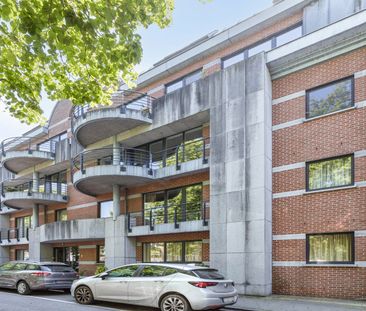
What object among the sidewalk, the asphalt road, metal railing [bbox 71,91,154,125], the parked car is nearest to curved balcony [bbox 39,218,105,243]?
the parked car

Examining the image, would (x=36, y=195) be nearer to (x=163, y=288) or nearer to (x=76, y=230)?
(x=76, y=230)

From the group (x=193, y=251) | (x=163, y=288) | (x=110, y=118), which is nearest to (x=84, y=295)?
(x=163, y=288)

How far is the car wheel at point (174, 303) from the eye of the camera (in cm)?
986

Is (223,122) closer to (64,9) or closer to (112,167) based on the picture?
(112,167)

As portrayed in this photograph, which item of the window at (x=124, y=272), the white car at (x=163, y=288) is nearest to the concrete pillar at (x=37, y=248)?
the white car at (x=163, y=288)

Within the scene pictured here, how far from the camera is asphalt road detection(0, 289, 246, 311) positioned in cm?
1120

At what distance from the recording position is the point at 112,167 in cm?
1778

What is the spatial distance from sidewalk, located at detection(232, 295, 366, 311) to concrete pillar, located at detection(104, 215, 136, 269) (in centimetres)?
753

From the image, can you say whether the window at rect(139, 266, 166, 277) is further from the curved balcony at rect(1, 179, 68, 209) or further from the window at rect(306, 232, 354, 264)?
the curved balcony at rect(1, 179, 68, 209)

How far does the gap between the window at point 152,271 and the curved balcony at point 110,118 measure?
317 inches

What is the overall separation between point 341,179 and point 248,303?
16.1 ft

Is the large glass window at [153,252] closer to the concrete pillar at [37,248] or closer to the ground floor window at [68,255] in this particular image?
the ground floor window at [68,255]

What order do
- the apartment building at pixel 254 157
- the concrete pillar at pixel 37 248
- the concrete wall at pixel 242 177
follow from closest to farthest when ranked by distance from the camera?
the apartment building at pixel 254 157
the concrete wall at pixel 242 177
the concrete pillar at pixel 37 248

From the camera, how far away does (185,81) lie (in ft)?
64.2
